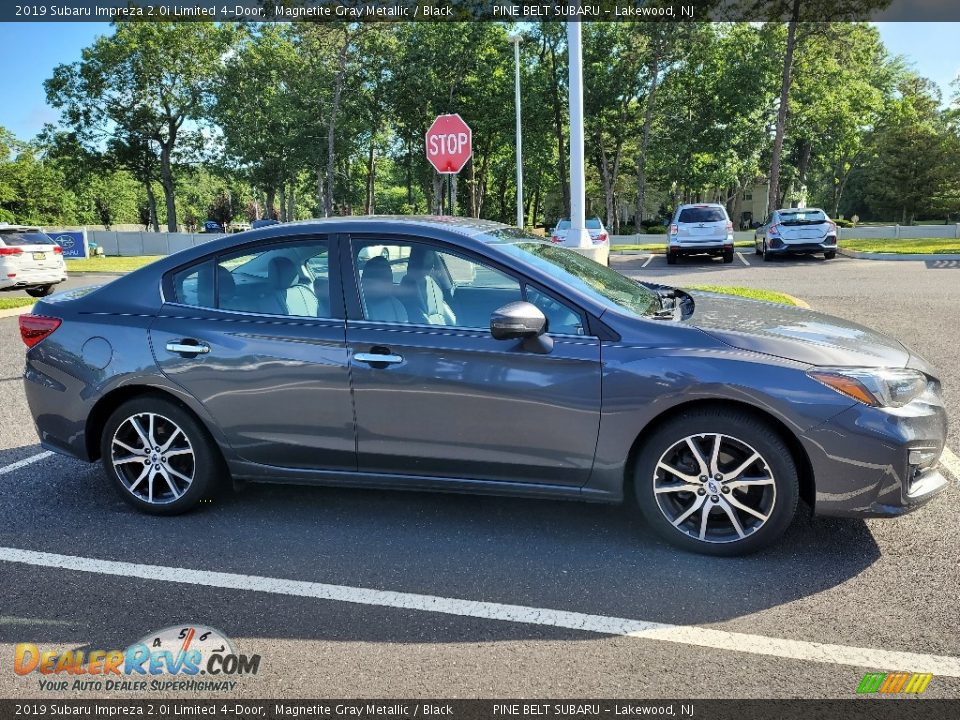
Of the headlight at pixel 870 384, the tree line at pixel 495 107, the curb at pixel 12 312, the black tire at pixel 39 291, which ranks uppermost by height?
the tree line at pixel 495 107

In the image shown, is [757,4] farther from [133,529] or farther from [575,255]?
[133,529]

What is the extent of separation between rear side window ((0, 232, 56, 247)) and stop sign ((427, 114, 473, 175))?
9.08 meters

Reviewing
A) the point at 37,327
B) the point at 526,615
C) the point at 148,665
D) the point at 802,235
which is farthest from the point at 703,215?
the point at 148,665

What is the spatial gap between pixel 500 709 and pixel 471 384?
5.03ft

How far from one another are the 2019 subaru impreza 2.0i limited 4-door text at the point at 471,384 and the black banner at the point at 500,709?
1031 mm

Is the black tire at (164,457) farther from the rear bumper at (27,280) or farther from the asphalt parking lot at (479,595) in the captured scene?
the rear bumper at (27,280)

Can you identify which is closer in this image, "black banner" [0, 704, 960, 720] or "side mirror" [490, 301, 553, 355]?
"black banner" [0, 704, 960, 720]

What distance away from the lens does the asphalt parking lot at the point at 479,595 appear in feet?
8.92

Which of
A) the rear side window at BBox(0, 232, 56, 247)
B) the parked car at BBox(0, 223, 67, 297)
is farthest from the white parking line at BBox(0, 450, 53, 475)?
the rear side window at BBox(0, 232, 56, 247)

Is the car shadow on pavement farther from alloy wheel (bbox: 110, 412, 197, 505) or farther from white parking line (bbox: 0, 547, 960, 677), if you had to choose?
alloy wheel (bbox: 110, 412, 197, 505)

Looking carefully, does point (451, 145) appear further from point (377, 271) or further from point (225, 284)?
point (377, 271)

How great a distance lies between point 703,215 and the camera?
2148 centimetres

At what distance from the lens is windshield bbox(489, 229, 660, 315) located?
12.6 feet

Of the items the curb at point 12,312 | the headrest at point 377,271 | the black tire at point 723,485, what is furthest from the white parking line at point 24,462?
the curb at point 12,312
